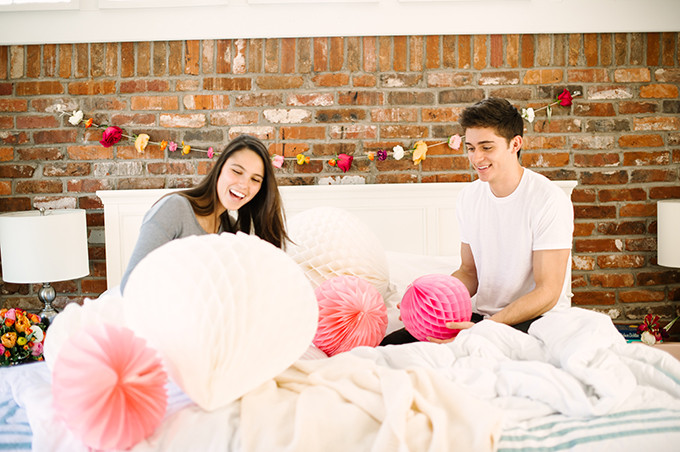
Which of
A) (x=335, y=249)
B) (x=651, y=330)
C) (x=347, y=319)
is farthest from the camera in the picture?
(x=651, y=330)

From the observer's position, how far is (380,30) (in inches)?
108

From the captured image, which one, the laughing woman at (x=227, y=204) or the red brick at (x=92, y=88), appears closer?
the laughing woman at (x=227, y=204)

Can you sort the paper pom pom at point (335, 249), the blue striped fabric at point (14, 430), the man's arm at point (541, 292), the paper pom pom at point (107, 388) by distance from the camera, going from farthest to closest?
the paper pom pom at point (335, 249) → the man's arm at point (541, 292) → the blue striped fabric at point (14, 430) → the paper pom pom at point (107, 388)

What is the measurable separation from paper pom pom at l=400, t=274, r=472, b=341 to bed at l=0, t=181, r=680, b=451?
0.52 ft

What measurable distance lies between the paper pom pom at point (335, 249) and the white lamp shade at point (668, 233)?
5.40 feet

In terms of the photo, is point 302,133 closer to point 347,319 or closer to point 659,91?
point 347,319

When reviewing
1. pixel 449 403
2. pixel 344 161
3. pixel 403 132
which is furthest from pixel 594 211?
pixel 449 403

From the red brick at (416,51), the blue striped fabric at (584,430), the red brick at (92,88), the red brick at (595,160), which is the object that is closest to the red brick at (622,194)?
the red brick at (595,160)

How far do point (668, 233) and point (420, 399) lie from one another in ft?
7.57

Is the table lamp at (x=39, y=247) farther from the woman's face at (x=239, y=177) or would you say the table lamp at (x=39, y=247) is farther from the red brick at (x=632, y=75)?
the red brick at (x=632, y=75)

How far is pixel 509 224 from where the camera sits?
1.72 meters

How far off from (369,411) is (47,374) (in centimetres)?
64

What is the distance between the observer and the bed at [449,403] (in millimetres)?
780

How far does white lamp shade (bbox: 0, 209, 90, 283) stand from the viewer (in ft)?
7.77
